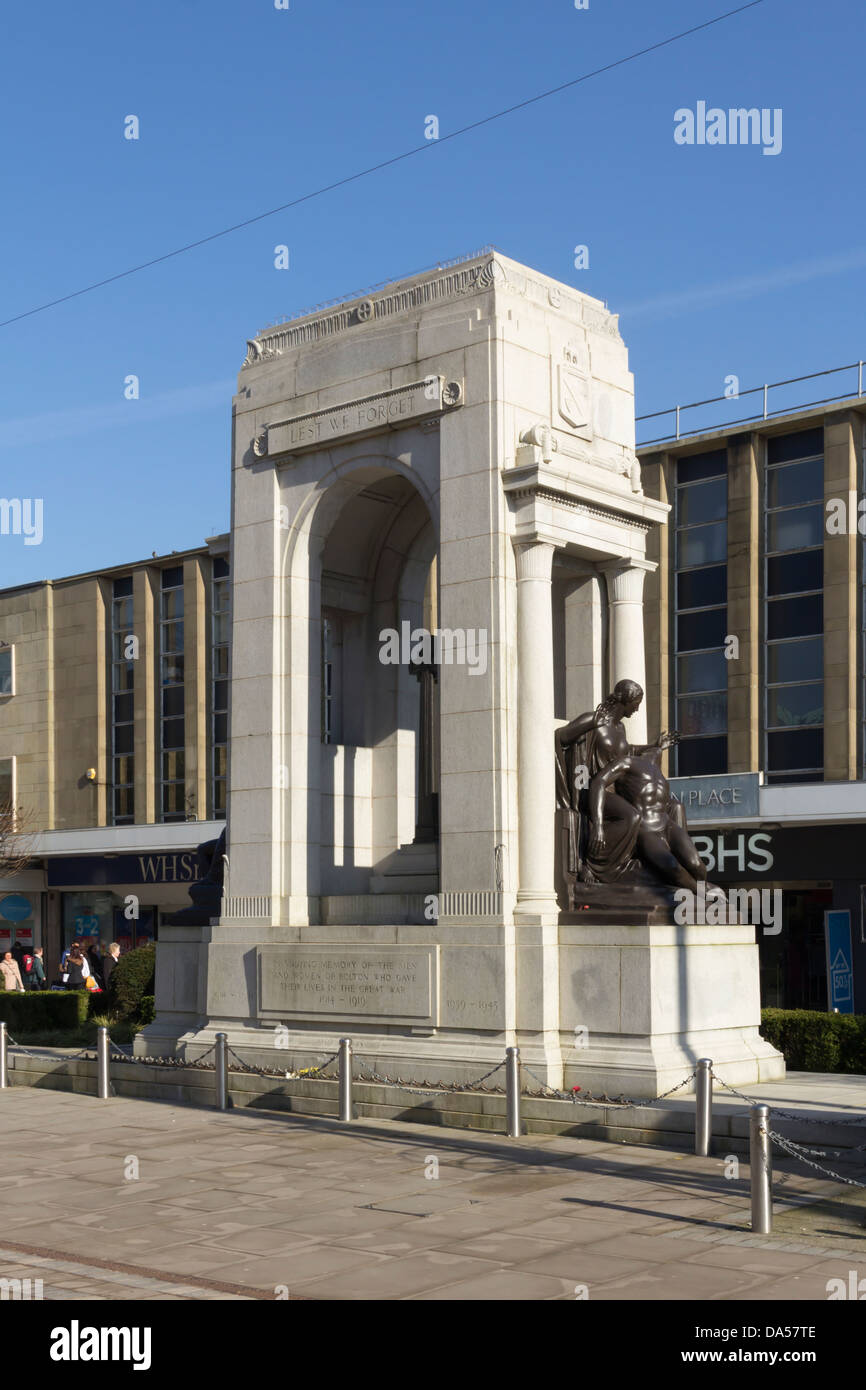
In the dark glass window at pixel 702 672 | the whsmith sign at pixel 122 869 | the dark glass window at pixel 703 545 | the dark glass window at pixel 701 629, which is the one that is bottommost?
the whsmith sign at pixel 122 869

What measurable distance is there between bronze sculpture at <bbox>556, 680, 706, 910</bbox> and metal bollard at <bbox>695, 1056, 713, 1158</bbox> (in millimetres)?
3933

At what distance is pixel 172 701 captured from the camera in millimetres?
49906

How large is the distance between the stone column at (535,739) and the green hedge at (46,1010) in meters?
13.9

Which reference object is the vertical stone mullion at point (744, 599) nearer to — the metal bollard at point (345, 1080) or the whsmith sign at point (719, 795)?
the whsmith sign at point (719, 795)

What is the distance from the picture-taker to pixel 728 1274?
33.8 feet

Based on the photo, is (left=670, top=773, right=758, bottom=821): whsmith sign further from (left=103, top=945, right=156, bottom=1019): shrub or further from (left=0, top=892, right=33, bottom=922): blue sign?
(left=0, top=892, right=33, bottom=922): blue sign

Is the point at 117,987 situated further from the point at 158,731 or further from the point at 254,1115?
the point at 158,731

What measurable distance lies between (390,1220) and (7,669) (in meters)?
45.2

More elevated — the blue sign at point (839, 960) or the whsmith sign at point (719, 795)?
the whsmith sign at point (719, 795)

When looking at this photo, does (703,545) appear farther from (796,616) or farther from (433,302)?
(433,302)

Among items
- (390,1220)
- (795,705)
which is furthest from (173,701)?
(390,1220)

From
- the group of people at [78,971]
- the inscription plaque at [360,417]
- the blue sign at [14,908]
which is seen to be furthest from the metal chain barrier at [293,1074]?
the blue sign at [14,908]

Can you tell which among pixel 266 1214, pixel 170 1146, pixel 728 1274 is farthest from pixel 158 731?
pixel 728 1274

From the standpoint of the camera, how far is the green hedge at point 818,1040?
65.4 ft
